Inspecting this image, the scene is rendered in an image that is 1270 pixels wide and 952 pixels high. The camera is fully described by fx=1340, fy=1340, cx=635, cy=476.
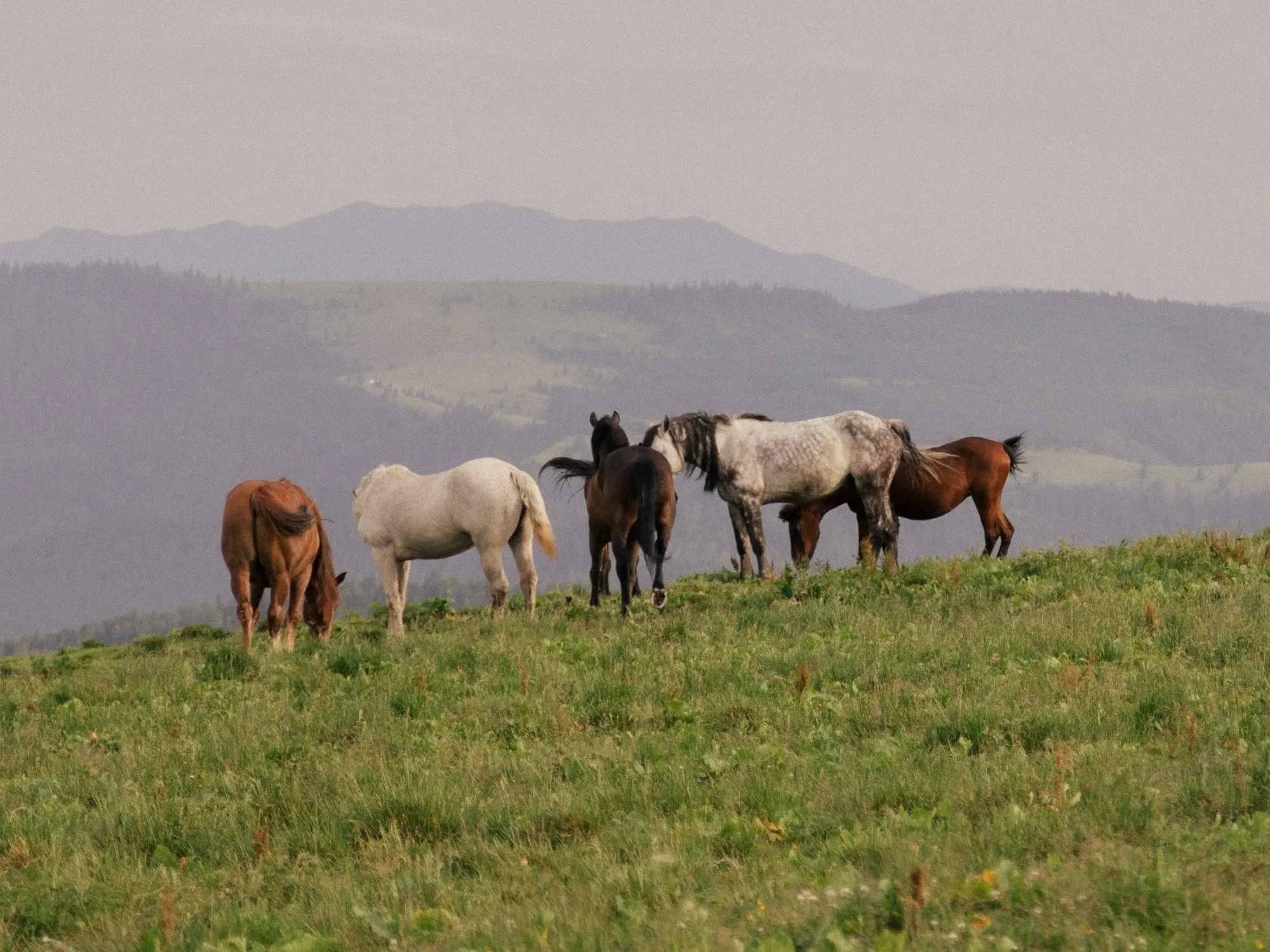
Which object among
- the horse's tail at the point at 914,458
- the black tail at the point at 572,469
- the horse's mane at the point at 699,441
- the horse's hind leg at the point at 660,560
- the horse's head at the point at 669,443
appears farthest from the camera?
the horse's tail at the point at 914,458

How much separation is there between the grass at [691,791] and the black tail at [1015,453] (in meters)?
9.78

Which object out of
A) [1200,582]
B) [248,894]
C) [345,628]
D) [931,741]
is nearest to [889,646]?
[931,741]

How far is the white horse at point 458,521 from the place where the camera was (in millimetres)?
19062

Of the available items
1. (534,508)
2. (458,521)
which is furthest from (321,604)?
(534,508)

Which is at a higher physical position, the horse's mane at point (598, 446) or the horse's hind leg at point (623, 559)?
the horse's mane at point (598, 446)

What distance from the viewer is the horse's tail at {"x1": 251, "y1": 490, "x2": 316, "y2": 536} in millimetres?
17547

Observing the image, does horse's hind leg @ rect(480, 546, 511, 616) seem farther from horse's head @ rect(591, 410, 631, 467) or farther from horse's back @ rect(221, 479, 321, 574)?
horse's back @ rect(221, 479, 321, 574)

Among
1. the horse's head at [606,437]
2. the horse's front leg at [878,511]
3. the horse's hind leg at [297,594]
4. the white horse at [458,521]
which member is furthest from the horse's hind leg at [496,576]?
the horse's front leg at [878,511]

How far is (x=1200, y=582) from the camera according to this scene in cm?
1466

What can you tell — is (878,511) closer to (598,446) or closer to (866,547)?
(866,547)

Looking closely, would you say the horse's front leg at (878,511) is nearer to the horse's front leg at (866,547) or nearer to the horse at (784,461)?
the horse at (784,461)

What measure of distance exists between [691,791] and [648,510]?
953 centimetres

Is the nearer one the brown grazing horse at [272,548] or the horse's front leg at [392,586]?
the brown grazing horse at [272,548]

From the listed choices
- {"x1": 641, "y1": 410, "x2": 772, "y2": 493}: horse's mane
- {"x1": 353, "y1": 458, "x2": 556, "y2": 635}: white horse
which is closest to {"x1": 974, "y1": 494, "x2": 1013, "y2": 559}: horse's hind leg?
{"x1": 641, "y1": 410, "x2": 772, "y2": 493}: horse's mane
